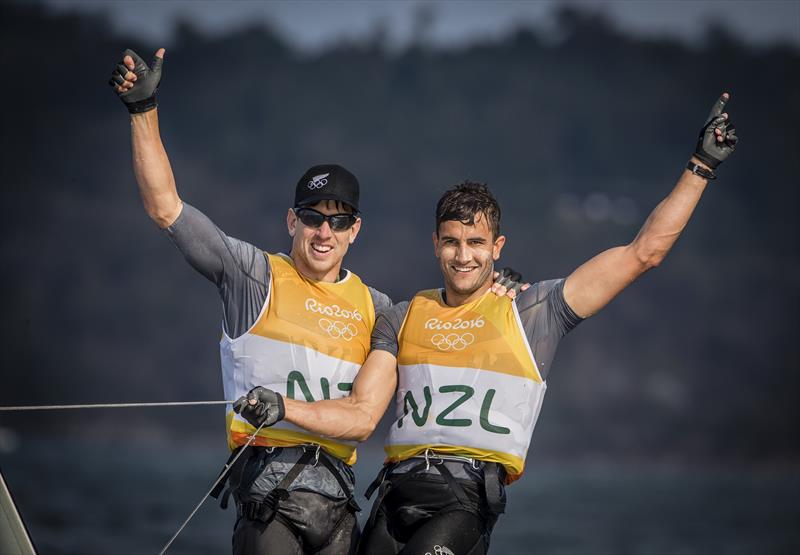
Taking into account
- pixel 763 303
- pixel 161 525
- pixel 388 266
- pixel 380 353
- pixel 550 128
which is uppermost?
pixel 550 128

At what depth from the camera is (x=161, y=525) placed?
110 ft

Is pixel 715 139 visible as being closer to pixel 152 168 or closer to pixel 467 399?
pixel 467 399

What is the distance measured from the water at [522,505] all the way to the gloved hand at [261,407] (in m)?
21.9

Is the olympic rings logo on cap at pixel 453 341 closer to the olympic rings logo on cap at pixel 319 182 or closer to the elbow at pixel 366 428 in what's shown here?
the elbow at pixel 366 428

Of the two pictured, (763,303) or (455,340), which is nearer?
(455,340)

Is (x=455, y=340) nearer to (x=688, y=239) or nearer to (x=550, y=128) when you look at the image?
(x=688, y=239)

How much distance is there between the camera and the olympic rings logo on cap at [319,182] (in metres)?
5.95

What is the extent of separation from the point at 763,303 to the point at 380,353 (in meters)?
56.1

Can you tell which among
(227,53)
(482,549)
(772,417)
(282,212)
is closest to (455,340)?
(482,549)

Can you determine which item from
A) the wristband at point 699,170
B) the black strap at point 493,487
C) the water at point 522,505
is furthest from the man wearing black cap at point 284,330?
the water at point 522,505

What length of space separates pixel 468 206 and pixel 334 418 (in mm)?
1211

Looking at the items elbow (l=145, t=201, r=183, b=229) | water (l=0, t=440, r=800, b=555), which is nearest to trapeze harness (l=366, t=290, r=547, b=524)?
elbow (l=145, t=201, r=183, b=229)

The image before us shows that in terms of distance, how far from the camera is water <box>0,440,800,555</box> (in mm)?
31891

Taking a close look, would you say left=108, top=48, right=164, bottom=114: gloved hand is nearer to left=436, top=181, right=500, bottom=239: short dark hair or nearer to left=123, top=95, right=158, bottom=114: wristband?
left=123, top=95, right=158, bottom=114: wristband
